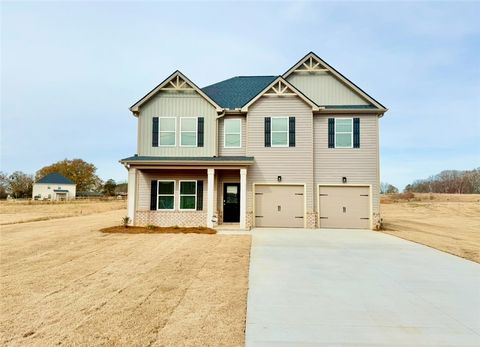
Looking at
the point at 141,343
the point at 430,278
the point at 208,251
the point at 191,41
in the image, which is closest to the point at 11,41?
the point at 191,41

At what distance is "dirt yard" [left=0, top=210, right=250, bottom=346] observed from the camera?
3.58 metres

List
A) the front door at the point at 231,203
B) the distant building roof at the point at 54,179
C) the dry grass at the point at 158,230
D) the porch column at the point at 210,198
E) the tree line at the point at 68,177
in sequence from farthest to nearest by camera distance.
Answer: the tree line at the point at 68,177, the distant building roof at the point at 54,179, the front door at the point at 231,203, the porch column at the point at 210,198, the dry grass at the point at 158,230

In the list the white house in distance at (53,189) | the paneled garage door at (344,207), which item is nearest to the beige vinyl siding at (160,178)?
the paneled garage door at (344,207)

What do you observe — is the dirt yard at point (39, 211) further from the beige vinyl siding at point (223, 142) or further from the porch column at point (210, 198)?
the beige vinyl siding at point (223, 142)

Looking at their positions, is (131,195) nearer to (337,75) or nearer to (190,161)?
(190,161)

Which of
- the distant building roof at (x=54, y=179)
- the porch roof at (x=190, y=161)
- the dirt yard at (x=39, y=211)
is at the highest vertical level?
the distant building roof at (x=54, y=179)

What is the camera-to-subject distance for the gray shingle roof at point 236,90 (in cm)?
1606

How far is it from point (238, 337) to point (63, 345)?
82.3 inches

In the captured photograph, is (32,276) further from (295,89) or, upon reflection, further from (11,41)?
(11,41)

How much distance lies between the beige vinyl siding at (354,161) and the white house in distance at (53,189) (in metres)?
67.6

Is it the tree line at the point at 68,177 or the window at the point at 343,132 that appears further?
the tree line at the point at 68,177

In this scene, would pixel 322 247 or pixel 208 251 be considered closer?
pixel 208 251

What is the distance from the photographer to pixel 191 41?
18891 mm

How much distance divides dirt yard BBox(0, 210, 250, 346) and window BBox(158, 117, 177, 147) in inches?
275
